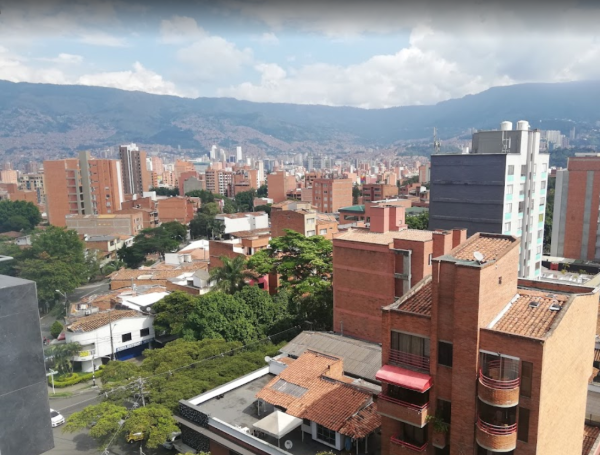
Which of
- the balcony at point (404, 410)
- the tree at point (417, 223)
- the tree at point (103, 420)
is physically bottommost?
the tree at point (103, 420)

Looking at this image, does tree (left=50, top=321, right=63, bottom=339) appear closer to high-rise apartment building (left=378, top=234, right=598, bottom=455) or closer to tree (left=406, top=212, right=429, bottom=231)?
high-rise apartment building (left=378, top=234, right=598, bottom=455)

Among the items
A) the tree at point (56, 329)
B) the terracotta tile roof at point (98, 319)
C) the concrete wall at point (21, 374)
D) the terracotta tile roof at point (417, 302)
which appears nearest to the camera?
the concrete wall at point (21, 374)

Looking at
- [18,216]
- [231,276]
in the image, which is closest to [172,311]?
[231,276]

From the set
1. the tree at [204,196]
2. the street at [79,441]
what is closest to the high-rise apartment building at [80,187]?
the tree at [204,196]

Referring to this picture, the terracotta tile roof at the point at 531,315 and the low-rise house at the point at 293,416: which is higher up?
the terracotta tile roof at the point at 531,315

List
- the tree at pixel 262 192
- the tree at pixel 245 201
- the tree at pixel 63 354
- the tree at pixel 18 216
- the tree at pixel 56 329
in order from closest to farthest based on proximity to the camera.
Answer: the tree at pixel 63 354, the tree at pixel 56 329, the tree at pixel 18 216, the tree at pixel 245 201, the tree at pixel 262 192

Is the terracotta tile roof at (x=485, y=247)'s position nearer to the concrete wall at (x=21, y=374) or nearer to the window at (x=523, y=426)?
the window at (x=523, y=426)

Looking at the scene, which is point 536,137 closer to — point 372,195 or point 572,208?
point 572,208

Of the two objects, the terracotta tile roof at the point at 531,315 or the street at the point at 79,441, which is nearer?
the terracotta tile roof at the point at 531,315
